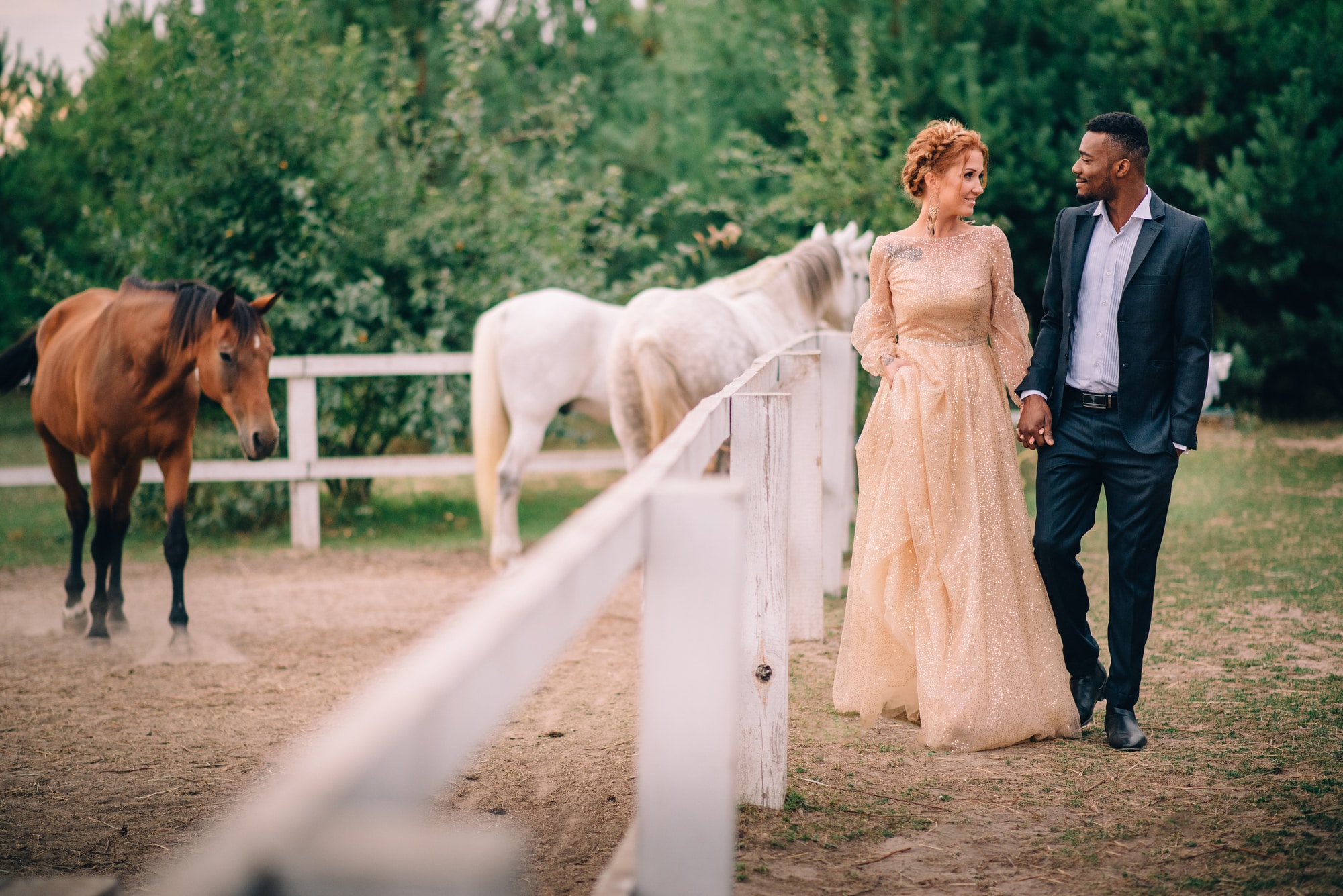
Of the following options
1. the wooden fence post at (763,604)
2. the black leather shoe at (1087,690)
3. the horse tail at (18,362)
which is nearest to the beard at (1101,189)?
the wooden fence post at (763,604)

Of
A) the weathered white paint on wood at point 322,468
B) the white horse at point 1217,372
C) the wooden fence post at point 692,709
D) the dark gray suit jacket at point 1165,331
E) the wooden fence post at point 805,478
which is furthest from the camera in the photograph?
the white horse at point 1217,372

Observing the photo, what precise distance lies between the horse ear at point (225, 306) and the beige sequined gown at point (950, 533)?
301 cm

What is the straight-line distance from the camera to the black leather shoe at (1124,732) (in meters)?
3.32

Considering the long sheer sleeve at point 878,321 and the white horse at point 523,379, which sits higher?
the long sheer sleeve at point 878,321

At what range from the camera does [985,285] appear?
11.5ft

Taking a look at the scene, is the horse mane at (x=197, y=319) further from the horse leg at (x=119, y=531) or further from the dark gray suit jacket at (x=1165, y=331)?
the dark gray suit jacket at (x=1165, y=331)

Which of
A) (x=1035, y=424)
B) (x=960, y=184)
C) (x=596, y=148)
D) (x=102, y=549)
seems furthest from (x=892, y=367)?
(x=596, y=148)

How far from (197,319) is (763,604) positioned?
11.5 feet

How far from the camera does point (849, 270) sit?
7359 millimetres

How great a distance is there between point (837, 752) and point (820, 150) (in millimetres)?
8360

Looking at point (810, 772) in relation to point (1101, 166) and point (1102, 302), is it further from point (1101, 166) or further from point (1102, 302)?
point (1101, 166)

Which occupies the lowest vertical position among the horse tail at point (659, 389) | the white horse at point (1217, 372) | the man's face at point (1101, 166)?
the white horse at point (1217, 372)

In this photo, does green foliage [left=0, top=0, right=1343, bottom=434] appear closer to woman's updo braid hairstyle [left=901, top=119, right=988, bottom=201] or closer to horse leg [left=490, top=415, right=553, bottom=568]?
horse leg [left=490, top=415, right=553, bottom=568]

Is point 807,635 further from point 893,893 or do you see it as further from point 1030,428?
point 893,893
